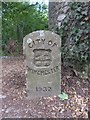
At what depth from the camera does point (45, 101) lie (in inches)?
96.1

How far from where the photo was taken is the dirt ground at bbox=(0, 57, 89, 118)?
7.41ft

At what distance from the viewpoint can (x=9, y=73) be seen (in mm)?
3086

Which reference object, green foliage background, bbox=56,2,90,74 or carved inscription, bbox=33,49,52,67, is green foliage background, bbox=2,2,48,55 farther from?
carved inscription, bbox=33,49,52,67

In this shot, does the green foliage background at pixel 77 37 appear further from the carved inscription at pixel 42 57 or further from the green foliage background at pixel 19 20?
the green foliage background at pixel 19 20

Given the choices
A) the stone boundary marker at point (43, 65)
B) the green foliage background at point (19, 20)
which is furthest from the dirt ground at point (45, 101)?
the green foliage background at point (19, 20)

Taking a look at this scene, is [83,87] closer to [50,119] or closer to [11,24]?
[50,119]

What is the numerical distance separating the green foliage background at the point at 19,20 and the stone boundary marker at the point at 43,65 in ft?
4.61

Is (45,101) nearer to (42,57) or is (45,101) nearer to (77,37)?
(42,57)

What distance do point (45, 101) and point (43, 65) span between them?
369 mm

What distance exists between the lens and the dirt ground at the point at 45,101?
226cm

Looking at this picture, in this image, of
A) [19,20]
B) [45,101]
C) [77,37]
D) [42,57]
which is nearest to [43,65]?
[42,57]

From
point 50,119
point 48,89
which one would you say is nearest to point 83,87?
point 48,89

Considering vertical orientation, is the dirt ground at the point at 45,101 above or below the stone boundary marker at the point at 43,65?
below

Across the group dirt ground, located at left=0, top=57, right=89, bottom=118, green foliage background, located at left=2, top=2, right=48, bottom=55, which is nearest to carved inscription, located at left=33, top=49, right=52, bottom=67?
dirt ground, located at left=0, top=57, right=89, bottom=118
